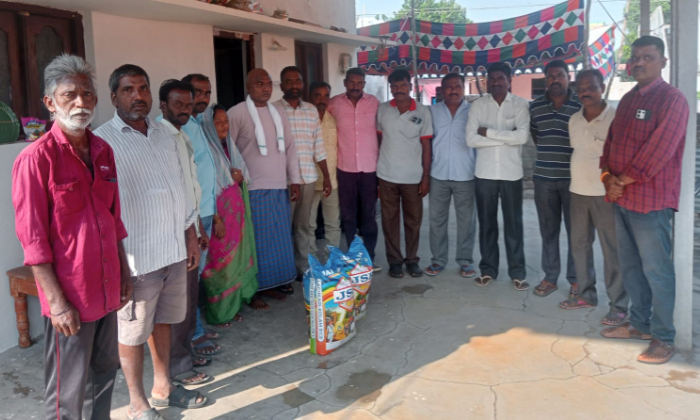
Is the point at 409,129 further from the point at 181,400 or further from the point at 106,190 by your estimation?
the point at 106,190

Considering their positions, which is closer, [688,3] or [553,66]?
[688,3]

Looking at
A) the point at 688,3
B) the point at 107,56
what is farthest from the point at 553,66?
the point at 107,56

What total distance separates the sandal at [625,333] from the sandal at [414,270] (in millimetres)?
1816

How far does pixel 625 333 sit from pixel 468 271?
5.50ft

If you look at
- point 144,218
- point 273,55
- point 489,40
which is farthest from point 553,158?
point 489,40

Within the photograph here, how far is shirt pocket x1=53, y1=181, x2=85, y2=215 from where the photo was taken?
7.24ft

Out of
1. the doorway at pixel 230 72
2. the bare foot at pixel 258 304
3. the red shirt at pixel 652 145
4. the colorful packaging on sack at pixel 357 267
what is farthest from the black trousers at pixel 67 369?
the doorway at pixel 230 72

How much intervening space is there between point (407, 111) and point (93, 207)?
337 cm

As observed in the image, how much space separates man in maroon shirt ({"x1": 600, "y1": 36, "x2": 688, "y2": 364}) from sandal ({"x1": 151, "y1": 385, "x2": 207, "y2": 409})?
8.81 ft

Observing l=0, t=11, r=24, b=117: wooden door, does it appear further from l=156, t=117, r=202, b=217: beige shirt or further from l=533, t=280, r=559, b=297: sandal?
l=533, t=280, r=559, b=297: sandal

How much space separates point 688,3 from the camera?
3.52 metres

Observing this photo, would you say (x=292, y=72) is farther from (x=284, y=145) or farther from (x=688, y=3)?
(x=688, y=3)

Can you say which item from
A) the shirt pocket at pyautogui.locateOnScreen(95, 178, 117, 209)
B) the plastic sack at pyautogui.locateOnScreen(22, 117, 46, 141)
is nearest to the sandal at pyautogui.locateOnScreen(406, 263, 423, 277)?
the plastic sack at pyautogui.locateOnScreen(22, 117, 46, 141)

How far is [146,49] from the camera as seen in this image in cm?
486
